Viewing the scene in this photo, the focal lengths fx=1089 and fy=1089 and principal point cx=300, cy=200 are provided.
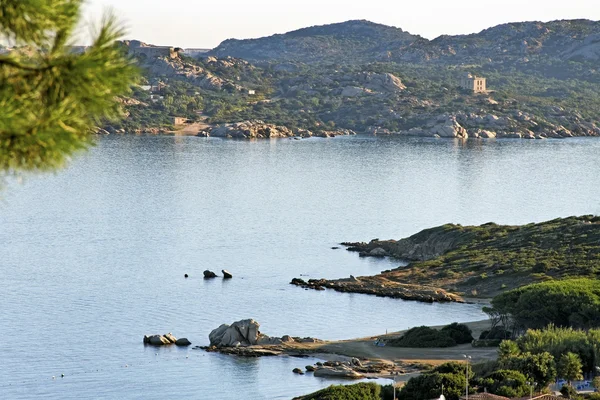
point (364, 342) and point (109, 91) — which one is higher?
point (109, 91)

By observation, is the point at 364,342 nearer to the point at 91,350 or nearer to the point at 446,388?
the point at 91,350

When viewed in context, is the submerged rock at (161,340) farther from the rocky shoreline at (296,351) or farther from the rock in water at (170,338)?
the rocky shoreline at (296,351)

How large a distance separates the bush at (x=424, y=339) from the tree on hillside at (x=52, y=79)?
47.1m

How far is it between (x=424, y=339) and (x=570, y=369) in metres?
17.5

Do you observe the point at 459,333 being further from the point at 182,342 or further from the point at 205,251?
the point at 205,251

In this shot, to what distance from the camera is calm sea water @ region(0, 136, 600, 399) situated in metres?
52.3

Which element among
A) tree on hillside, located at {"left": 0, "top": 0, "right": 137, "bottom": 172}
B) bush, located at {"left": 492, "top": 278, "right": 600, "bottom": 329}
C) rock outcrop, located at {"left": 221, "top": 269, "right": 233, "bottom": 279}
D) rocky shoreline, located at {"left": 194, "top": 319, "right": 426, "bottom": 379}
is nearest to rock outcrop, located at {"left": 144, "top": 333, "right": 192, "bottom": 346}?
rocky shoreline, located at {"left": 194, "top": 319, "right": 426, "bottom": 379}

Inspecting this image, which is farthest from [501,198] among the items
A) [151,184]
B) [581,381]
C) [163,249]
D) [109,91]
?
[109,91]

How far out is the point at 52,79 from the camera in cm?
889

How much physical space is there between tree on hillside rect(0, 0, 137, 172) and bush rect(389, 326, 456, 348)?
155ft

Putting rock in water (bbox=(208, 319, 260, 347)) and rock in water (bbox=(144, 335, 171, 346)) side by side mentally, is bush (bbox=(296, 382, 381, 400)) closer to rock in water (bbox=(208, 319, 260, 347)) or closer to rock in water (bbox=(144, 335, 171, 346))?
rock in water (bbox=(208, 319, 260, 347))

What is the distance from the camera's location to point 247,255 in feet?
288

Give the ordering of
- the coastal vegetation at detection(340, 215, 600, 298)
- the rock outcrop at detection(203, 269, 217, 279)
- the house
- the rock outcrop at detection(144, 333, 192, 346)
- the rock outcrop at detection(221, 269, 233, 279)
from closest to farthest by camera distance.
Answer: the house, the coastal vegetation at detection(340, 215, 600, 298), the rock outcrop at detection(144, 333, 192, 346), the rock outcrop at detection(203, 269, 217, 279), the rock outcrop at detection(221, 269, 233, 279)

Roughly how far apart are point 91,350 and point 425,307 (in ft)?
71.6
